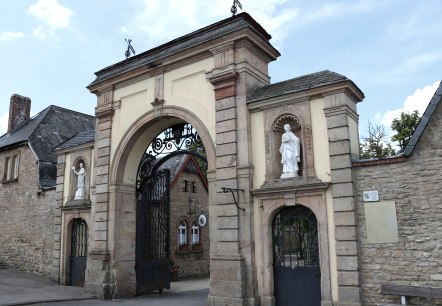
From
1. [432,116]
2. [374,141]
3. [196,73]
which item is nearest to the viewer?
[432,116]

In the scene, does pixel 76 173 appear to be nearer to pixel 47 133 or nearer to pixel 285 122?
pixel 47 133

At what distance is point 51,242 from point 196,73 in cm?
849

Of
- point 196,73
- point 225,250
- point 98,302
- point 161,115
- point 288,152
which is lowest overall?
point 98,302

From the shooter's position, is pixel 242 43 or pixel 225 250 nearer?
pixel 225 250

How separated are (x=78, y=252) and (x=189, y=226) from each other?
5786 millimetres

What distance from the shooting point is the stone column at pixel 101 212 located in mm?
11289

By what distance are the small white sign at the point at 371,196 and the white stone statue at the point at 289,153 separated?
1.44 meters

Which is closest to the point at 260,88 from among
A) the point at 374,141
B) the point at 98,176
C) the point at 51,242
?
the point at 98,176

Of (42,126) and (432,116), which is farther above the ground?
(42,126)

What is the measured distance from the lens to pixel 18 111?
2117 centimetres

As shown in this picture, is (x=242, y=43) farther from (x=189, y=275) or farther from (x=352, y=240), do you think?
(x=189, y=275)

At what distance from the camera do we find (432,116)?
24.6 feet

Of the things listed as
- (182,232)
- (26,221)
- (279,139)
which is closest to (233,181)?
(279,139)

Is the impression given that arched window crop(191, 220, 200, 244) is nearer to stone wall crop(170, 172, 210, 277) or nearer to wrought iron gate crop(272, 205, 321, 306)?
stone wall crop(170, 172, 210, 277)
